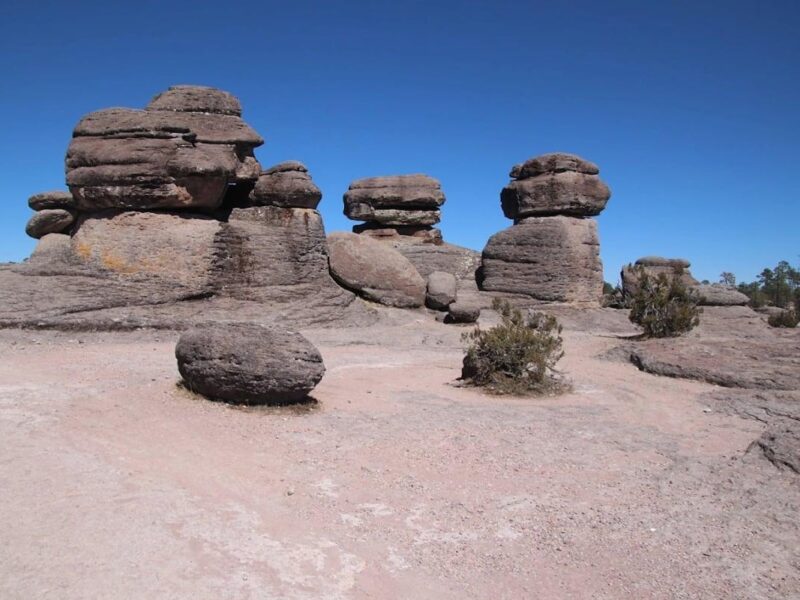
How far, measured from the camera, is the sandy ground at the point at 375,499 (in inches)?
125

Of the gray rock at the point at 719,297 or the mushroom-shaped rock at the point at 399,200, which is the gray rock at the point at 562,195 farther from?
the gray rock at the point at 719,297

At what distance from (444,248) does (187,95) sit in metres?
10.7

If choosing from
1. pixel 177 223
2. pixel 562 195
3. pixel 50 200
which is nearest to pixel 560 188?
pixel 562 195

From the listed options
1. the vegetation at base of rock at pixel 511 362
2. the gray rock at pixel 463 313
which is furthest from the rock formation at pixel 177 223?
the vegetation at base of rock at pixel 511 362

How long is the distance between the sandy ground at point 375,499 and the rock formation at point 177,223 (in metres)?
4.41

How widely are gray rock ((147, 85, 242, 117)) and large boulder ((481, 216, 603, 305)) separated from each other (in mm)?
9260

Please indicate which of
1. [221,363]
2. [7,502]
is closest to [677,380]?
[221,363]

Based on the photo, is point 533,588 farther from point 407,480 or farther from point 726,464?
point 726,464

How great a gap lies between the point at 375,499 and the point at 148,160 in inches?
372

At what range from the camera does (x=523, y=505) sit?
13.9 ft

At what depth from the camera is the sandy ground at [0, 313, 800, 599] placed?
3.18 metres

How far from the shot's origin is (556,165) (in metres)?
18.7

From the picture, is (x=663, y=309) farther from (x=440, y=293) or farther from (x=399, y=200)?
(x=399, y=200)

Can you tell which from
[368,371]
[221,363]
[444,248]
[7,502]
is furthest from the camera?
[444,248]
